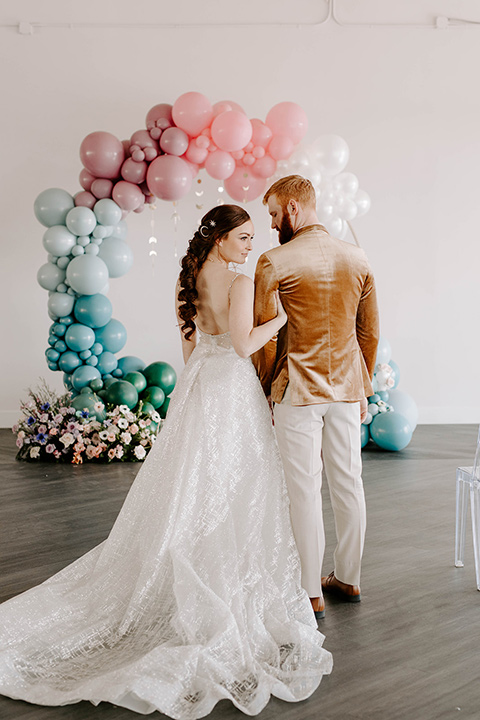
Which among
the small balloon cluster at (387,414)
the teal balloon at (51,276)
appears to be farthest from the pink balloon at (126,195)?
the small balloon cluster at (387,414)

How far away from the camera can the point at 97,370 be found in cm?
606

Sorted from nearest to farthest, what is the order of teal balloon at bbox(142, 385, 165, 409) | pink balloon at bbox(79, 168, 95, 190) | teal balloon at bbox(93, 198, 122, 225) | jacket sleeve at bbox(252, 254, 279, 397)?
jacket sleeve at bbox(252, 254, 279, 397) < teal balloon at bbox(93, 198, 122, 225) < pink balloon at bbox(79, 168, 95, 190) < teal balloon at bbox(142, 385, 165, 409)

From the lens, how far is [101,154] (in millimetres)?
5723

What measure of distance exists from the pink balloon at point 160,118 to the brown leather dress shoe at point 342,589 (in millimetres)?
3977

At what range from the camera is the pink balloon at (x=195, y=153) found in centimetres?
584

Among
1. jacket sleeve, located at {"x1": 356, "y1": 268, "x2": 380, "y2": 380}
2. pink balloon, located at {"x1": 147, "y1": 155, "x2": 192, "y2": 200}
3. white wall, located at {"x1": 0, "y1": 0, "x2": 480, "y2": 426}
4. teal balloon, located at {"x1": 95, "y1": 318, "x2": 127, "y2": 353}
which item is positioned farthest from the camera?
white wall, located at {"x1": 0, "y1": 0, "x2": 480, "y2": 426}

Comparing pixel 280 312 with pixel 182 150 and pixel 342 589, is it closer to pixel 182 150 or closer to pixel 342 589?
pixel 342 589

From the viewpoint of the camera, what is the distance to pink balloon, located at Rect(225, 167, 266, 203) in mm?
6129

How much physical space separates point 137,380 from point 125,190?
4.95ft

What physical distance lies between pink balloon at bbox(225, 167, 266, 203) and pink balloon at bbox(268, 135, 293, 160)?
25cm

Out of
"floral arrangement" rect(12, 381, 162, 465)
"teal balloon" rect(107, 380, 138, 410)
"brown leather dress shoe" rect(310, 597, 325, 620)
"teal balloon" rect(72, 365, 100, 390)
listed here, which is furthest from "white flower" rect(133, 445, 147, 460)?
"brown leather dress shoe" rect(310, 597, 325, 620)

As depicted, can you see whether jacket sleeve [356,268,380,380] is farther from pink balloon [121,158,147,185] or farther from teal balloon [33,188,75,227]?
teal balloon [33,188,75,227]

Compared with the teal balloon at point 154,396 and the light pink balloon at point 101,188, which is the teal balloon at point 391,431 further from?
the light pink balloon at point 101,188

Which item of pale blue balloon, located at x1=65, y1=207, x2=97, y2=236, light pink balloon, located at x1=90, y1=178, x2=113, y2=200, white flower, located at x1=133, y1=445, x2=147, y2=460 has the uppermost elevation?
light pink balloon, located at x1=90, y1=178, x2=113, y2=200
